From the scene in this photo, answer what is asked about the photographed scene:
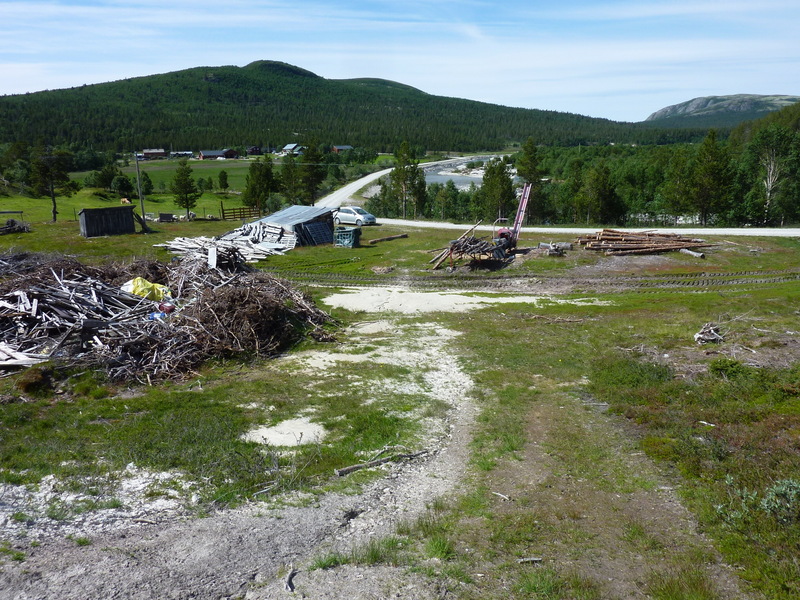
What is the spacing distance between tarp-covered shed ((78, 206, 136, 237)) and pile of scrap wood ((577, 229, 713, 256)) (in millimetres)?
35099

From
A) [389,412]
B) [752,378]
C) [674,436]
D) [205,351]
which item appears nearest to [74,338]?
[205,351]

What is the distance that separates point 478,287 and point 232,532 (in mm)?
23801

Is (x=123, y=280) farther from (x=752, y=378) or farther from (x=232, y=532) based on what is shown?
(x=752, y=378)

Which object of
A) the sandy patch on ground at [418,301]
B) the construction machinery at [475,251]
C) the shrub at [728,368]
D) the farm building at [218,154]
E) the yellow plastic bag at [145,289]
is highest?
the farm building at [218,154]

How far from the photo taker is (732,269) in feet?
107

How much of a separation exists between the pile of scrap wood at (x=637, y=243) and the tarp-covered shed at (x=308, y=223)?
1909cm

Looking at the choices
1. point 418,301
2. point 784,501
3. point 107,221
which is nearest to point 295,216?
point 107,221

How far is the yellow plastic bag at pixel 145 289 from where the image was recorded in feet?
69.9

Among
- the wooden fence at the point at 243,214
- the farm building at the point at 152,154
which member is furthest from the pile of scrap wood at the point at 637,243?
the farm building at the point at 152,154

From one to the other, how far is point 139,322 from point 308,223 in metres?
24.2

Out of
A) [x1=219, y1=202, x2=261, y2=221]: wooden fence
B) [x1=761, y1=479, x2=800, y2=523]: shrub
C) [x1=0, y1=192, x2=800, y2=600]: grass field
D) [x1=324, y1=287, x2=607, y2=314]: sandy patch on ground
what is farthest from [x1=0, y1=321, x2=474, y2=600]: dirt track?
[x1=219, y1=202, x2=261, y2=221]: wooden fence

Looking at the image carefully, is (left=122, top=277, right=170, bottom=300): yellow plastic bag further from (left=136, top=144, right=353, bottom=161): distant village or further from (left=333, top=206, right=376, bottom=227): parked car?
(left=136, top=144, right=353, bottom=161): distant village

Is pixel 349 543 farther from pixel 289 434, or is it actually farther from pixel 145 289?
pixel 145 289

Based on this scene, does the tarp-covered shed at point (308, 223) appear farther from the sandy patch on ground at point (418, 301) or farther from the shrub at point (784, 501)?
the shrub at point (784, 501)
